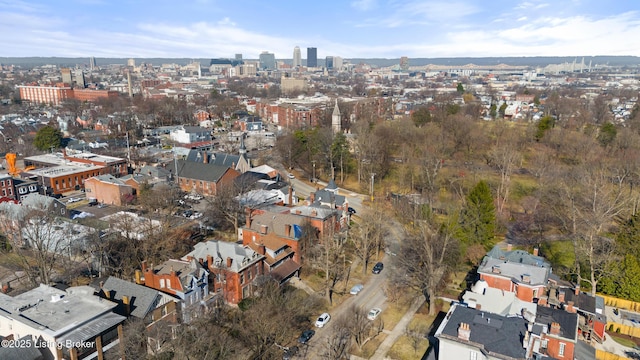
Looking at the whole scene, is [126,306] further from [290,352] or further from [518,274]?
[518,274]

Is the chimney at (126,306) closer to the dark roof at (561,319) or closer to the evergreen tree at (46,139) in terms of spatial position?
the dark roof at (561,319)

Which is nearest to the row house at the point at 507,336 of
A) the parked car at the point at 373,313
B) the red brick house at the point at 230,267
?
the parked car at the point at 373,313

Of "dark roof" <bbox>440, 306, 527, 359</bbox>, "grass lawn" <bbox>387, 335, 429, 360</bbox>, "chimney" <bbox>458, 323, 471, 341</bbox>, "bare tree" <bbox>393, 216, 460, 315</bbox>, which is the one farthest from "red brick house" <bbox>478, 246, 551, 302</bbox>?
"chimney" <bbox>458, 323, 471, 341</bbox>

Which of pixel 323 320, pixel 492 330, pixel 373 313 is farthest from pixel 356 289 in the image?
pixel 492 330

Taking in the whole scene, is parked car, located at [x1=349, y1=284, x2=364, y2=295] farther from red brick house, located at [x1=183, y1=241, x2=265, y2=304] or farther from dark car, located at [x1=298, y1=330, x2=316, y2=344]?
red brick house, located at [x1=183, y1=241, x2=265, y2=304]

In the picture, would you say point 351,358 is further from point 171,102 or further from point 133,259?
point 171,102
